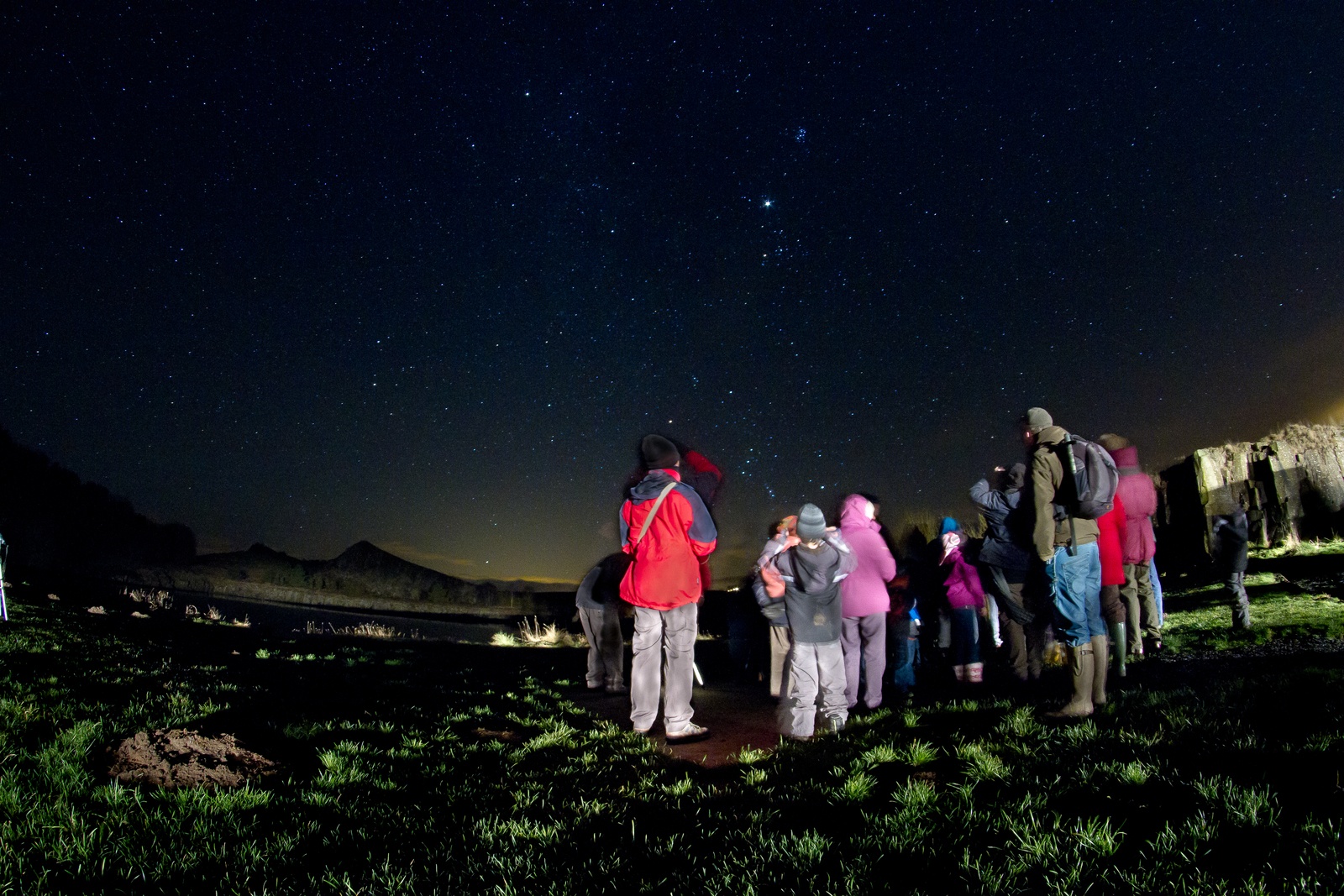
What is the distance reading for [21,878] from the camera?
9.00 feet

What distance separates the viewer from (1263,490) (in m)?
16.9

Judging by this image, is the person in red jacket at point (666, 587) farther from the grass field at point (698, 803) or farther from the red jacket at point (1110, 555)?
the red jacket at point (1110, 555)

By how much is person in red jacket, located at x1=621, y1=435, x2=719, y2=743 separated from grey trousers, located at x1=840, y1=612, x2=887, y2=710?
5.28 feet

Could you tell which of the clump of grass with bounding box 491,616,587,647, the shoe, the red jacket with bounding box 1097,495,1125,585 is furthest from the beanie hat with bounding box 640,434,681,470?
the clump of grass with bounding box 491,616,587,647

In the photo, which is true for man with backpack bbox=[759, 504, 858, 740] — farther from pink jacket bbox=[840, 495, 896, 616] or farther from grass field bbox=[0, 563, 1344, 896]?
pink jacket bbox=[840, 495, 896, 616]

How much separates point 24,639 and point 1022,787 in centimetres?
1130

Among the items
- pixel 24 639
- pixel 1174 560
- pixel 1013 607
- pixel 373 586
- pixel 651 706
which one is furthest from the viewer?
pixel 373 586

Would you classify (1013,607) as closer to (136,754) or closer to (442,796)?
(442,796)

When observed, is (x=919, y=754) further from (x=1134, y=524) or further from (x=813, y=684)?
(x=1134, y=524)

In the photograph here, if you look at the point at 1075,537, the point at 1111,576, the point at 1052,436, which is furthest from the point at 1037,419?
the point at 1111,576

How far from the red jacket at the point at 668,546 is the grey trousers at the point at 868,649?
1685mm

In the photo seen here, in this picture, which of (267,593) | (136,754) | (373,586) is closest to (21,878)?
(136,754)

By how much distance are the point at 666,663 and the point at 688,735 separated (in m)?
0.60

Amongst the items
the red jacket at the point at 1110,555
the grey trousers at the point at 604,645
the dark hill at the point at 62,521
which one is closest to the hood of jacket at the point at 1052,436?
the red jacket at the point at 1110,555
